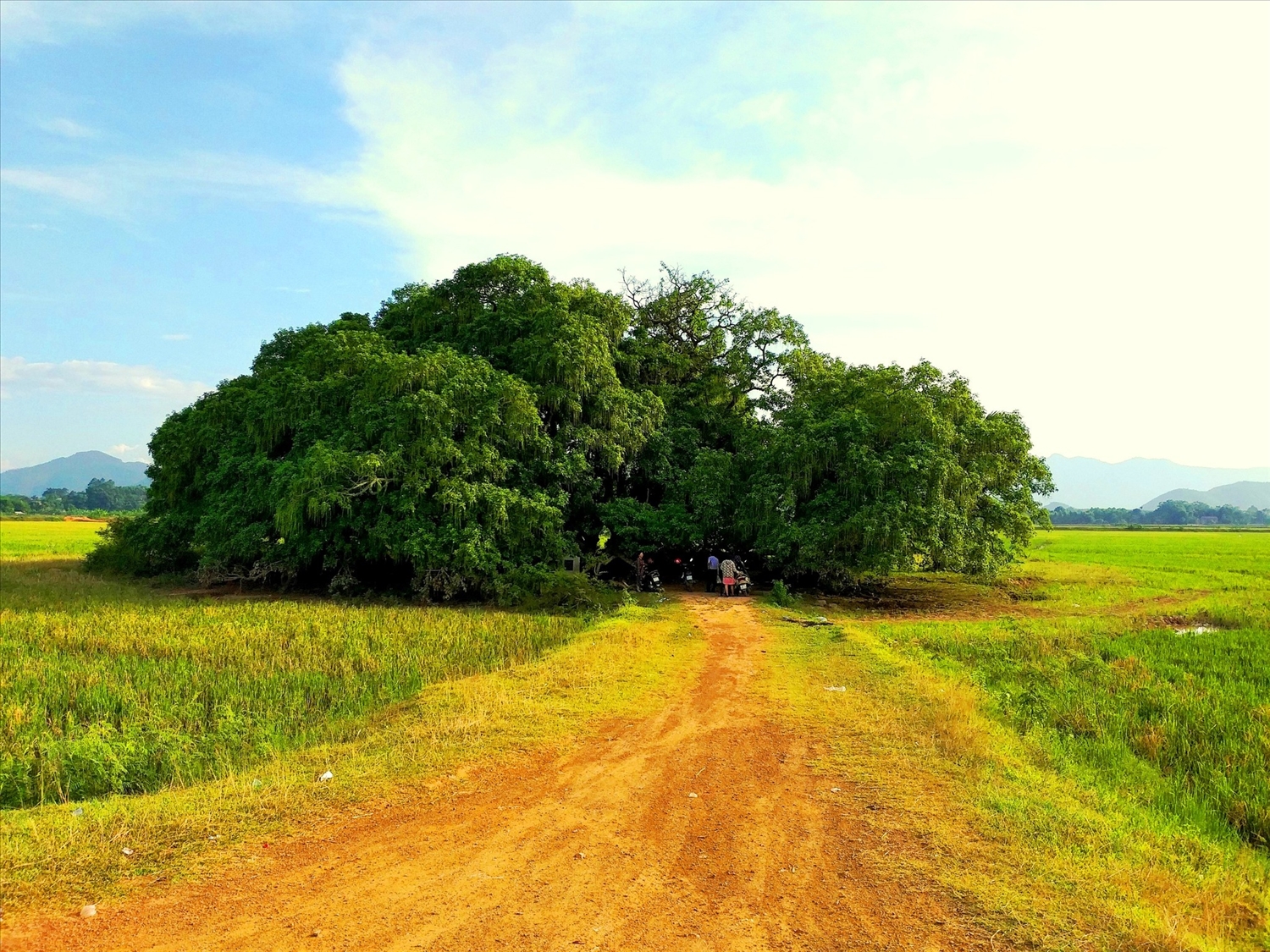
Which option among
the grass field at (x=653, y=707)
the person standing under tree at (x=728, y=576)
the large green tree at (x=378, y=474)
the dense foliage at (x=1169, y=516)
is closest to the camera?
the grass field at (x=653, y=707)

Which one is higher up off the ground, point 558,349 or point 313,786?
point 558,349

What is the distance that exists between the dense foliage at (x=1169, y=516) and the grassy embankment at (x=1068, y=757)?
13929 cm

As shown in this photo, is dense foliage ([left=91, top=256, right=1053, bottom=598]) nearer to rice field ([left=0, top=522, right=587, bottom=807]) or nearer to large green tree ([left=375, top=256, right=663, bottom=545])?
large green tree ([left=375, top=256, right=663, bottom=545])

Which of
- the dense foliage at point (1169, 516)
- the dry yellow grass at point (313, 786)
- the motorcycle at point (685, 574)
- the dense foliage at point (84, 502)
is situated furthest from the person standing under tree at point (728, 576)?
the dense foliage at point (1169, 516)

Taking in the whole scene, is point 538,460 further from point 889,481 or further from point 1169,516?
point 1169,516

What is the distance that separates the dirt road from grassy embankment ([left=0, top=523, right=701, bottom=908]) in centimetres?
66

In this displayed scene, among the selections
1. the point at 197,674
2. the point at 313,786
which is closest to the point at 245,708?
the point at 197,674

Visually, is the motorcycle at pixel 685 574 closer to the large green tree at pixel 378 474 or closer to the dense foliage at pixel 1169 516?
the large green tree at pixel 378 474

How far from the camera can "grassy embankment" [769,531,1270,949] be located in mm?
5211

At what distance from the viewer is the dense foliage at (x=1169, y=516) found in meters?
138

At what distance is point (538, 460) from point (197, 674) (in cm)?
1232

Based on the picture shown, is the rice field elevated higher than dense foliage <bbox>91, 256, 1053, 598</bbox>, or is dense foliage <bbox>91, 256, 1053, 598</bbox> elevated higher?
dense foliage <bbox>91, 256, 1053, 598</bbox>

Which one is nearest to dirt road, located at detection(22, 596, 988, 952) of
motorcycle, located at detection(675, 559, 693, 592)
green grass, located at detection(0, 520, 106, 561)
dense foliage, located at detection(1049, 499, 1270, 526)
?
motorcycle, located at detection(675, 559, 693, 592)

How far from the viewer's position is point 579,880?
5457 millimetres
